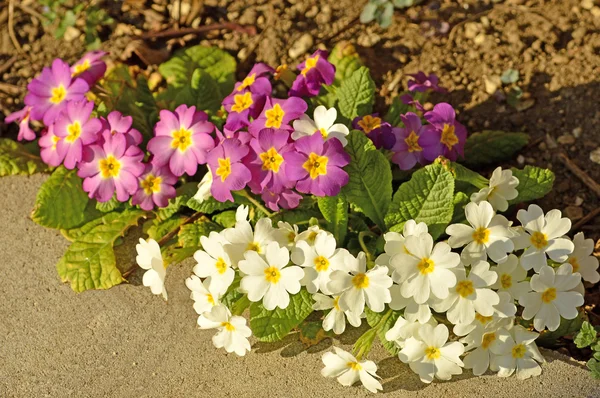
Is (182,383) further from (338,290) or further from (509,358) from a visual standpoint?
(509,358)

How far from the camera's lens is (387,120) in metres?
3.19

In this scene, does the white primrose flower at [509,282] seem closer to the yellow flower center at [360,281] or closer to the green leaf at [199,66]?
the yellow flower center at [360,281]

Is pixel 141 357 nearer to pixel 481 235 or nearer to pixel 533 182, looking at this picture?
pixel 481 235

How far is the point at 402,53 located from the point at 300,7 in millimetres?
573

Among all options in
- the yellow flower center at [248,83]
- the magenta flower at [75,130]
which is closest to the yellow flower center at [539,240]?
the yellow flower center at [248,83]

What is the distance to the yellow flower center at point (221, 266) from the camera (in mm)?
2480

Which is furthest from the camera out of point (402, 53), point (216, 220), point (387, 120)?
point (402, 53)

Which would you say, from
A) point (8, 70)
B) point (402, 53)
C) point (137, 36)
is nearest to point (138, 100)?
point (137, 36)

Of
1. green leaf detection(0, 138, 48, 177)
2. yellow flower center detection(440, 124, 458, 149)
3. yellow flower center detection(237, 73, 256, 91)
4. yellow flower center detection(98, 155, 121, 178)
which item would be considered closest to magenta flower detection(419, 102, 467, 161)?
yellow flower center detection(440, 124, 458, 149)

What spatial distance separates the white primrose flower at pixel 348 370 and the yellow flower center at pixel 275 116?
2.67 feet

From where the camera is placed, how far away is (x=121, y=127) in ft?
9.51

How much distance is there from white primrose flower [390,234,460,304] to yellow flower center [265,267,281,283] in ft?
1.22

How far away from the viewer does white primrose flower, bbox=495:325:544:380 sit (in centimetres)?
247

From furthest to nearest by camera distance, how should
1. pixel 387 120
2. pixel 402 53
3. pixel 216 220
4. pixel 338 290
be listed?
pixel 402 53
pixel 387 120
pixel 216 220
pixel 338 290
